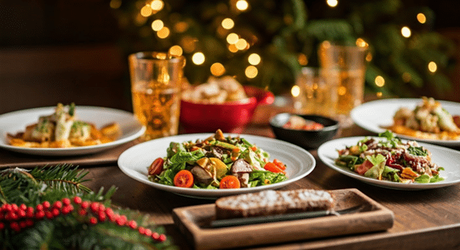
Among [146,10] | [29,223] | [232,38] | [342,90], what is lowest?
[29,223]

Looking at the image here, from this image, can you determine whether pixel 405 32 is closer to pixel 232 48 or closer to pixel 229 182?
pixel 232 48

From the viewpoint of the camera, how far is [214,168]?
1.25 metres

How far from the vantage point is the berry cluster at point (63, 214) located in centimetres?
95

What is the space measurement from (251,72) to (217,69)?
316 millimetres

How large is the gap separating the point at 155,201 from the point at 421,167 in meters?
0.77


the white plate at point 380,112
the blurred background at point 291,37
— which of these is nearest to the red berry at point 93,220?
the white plate at point 380,112

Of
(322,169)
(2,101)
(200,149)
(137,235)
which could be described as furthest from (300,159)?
(2,101)

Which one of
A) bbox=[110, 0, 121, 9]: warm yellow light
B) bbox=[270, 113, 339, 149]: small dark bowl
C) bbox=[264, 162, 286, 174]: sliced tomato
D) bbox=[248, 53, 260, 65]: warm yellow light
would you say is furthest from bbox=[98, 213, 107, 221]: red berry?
bbox=[110, 0, 121, 9]: warm yellow light

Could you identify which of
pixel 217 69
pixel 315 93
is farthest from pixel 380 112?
pixel 217 69

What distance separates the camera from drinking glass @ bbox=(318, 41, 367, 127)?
Result: 2.27 m

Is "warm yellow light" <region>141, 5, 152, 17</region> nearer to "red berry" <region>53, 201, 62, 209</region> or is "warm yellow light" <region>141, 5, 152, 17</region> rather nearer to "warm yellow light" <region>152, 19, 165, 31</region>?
"warm yellow light" <region>152, 19, 165, 31</region>

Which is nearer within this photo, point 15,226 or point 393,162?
point 15,226

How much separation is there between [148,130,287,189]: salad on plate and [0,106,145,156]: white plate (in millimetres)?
325

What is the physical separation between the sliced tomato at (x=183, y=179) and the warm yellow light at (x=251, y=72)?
3072 mm
